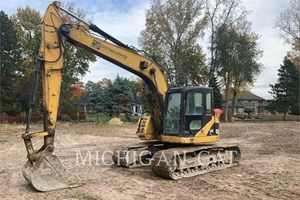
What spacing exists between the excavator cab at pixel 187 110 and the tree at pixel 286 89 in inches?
1631

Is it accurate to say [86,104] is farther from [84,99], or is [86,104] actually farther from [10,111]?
[10,111]

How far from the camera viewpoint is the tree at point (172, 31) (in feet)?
140

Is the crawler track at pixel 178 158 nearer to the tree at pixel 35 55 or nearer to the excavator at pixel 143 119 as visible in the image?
the excavator at pixel 143 119

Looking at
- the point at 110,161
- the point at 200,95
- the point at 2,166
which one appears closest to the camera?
the point at 200,95

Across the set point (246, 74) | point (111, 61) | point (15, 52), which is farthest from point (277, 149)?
point (246, 74)

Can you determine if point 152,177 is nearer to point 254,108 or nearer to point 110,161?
point 110,161

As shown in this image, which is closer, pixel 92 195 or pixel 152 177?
pixel 92 195

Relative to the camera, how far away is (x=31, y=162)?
7699 mm

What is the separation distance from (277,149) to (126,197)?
9.51 m

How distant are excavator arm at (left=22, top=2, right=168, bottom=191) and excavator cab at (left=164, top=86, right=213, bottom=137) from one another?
127 cm

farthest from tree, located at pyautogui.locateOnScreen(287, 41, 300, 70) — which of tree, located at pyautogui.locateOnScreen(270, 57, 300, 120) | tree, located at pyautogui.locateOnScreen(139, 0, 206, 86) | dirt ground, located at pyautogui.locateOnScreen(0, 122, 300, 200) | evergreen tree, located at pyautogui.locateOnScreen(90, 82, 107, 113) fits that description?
dirt ground, located at pyautogui.locateOnScreen(0, 122, 300, 200)

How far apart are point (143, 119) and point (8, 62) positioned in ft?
96.3

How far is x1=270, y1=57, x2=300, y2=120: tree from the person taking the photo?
48.5 meters

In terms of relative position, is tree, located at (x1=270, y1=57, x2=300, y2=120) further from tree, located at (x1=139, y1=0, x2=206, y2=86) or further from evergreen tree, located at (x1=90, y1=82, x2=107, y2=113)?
evergreen tree, located at (x1=90, y1=82, x2=107, y2=113)
